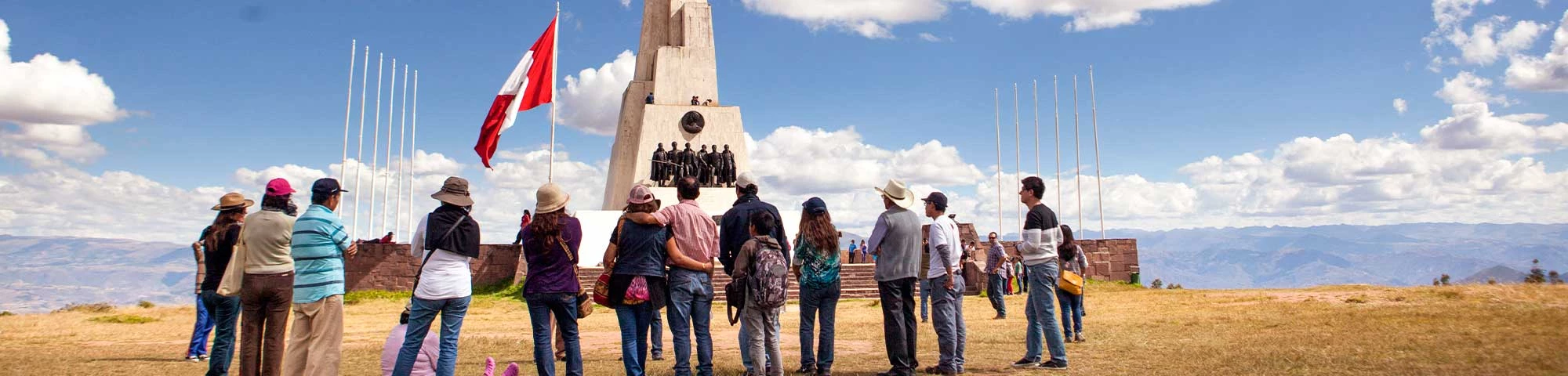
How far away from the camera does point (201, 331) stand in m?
7.15

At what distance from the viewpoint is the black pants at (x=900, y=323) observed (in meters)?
5.60

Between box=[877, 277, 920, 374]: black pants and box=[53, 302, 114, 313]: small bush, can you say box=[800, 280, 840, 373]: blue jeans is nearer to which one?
box=[877, 277, 920, 374]: black pants

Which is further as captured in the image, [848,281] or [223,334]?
[848,281]

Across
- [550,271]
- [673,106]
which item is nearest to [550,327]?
[550,271]

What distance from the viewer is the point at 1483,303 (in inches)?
348

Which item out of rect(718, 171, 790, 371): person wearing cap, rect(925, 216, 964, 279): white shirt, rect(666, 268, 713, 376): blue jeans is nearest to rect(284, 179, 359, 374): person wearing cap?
rect(666, 268, 713, 376): blue jeans

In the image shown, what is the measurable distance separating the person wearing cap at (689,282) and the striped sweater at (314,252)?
155 cm

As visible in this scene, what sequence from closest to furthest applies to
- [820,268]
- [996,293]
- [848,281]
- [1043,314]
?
1. [820,268]
2. [1043,314]
3. [996,293]
4. [848,281]

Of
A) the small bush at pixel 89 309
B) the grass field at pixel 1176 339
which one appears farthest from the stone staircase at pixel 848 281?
the small bush at pixel 89 309

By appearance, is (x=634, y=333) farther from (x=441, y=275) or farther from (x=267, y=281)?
(x=267, y=281)

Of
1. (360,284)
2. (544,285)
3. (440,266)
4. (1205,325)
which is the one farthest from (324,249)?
(360,284)

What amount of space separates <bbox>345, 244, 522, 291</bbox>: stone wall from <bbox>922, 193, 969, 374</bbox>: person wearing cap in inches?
570

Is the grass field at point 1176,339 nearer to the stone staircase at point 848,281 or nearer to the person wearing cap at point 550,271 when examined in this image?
the person wearing cap at point 550,271

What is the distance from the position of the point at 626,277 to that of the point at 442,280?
0.96 meters
